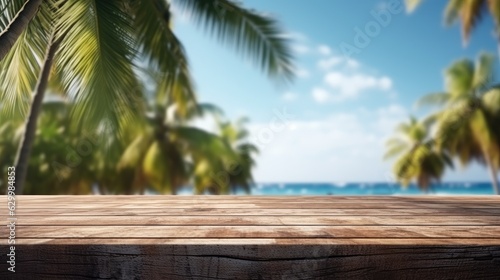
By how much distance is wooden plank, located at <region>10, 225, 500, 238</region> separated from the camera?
92 centimetres

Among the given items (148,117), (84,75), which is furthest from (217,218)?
(148,117)

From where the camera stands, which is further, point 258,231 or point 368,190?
point 368,190

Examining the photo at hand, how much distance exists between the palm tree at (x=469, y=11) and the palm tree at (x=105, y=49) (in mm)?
8458

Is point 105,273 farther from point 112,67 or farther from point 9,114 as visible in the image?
point 9,114

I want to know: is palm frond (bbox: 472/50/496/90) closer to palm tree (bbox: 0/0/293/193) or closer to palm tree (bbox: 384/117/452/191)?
palm tree (bbox: 384/117/452/191)


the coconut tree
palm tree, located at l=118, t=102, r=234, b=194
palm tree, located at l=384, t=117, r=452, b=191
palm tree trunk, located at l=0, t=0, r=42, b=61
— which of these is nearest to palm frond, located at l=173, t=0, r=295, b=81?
palm tree trunk, located at l=0, t=0, r=42, b=61

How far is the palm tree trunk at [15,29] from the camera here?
2.67 meters

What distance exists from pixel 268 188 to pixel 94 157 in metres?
42.5

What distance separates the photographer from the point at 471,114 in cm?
1434

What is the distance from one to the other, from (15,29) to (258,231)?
283cm

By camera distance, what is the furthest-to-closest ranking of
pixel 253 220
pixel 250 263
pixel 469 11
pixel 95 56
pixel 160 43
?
pixel 469 11
pixel 160 43
pixel 95 56
pixel 253 220
pixel 250 263

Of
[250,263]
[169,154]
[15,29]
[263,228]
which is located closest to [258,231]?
[263,228]

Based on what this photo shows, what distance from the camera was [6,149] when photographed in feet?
43.3

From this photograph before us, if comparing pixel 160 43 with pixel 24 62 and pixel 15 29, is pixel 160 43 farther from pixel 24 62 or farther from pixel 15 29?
pixel 15 29
